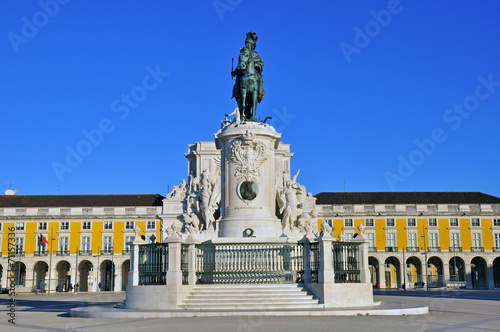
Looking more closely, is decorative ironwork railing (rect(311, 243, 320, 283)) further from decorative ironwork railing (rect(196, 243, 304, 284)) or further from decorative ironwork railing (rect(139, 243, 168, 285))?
decorative ironwork railing (rect(139, 243, 168, 285))

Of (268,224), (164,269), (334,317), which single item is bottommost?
(334,317)

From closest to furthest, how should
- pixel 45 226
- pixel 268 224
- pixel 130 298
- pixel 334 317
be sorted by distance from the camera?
pixel 334 317, pixel 130 298, pixel 268 224, pixel 45 226

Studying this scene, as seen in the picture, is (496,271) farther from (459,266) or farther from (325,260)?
(325,260)

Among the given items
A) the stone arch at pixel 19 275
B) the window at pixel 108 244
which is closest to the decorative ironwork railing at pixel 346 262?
the window at pixel 108 244

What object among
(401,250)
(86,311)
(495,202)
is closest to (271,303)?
(86,311)

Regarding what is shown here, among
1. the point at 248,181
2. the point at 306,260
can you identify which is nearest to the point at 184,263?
the point at 306,260

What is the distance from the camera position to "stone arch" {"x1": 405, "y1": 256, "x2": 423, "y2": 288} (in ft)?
230

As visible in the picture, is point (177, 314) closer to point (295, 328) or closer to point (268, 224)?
point (295, 328)

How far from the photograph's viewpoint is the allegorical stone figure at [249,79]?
2194 centimetres

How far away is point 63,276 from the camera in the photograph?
3014 inches

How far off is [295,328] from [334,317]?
2628mm

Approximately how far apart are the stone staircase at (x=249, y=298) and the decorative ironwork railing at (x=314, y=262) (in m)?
0.53

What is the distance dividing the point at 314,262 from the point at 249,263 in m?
1.98

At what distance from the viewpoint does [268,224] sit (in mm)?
20500
